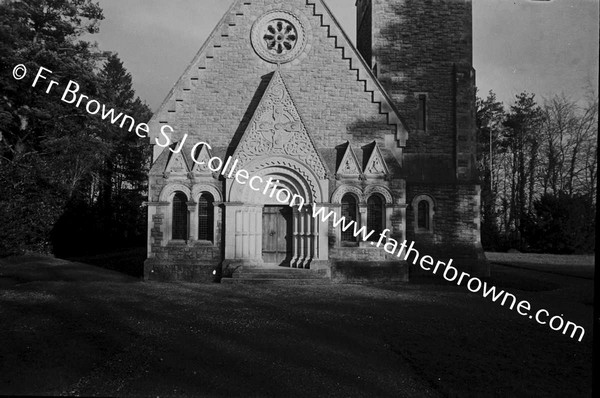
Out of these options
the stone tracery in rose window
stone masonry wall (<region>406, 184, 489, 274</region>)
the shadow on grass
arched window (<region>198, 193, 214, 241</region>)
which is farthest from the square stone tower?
the shadow on grass

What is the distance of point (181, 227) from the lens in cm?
1914

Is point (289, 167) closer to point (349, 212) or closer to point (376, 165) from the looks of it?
point (349, 212)

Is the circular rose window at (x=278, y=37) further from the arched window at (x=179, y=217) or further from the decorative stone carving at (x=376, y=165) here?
the arched window at (x=179, y=217)

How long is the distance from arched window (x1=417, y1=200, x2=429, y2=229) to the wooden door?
219 inches

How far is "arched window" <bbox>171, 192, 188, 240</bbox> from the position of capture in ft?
62.7

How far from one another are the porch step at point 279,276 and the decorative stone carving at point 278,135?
3526mm

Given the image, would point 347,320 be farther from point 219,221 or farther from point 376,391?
point 219,221

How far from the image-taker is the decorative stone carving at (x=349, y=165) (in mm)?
18828

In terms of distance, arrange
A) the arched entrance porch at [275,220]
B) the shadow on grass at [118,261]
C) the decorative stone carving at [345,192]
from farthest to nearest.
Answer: the shadow on grass at [118,261]
the decorative stone carving at [345,192]
the arched entrance porch at [275,220]

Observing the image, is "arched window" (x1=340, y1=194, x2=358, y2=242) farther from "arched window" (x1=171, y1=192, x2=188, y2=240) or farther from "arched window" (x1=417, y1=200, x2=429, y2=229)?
"arched window" (x1=171, y1=192, x2=188, y2=240)

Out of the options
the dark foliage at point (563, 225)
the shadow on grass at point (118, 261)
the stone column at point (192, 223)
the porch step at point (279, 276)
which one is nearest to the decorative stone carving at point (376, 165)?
the porch step at point (279, 276)

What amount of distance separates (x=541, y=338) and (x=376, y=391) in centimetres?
526

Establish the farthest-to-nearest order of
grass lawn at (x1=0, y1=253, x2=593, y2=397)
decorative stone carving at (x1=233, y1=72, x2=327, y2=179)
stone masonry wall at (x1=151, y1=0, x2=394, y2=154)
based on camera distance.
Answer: stone masonry wall at (x1=151, y1=0, x2=394, y2=154)
decorative stone carving at (x1=233, y1=72, x2=327, y2=179)
grass lawn at (x1=0, y1=253, x2=593, y2=397)

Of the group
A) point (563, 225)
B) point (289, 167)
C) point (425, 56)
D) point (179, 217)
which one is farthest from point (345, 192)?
point (563, 225)
